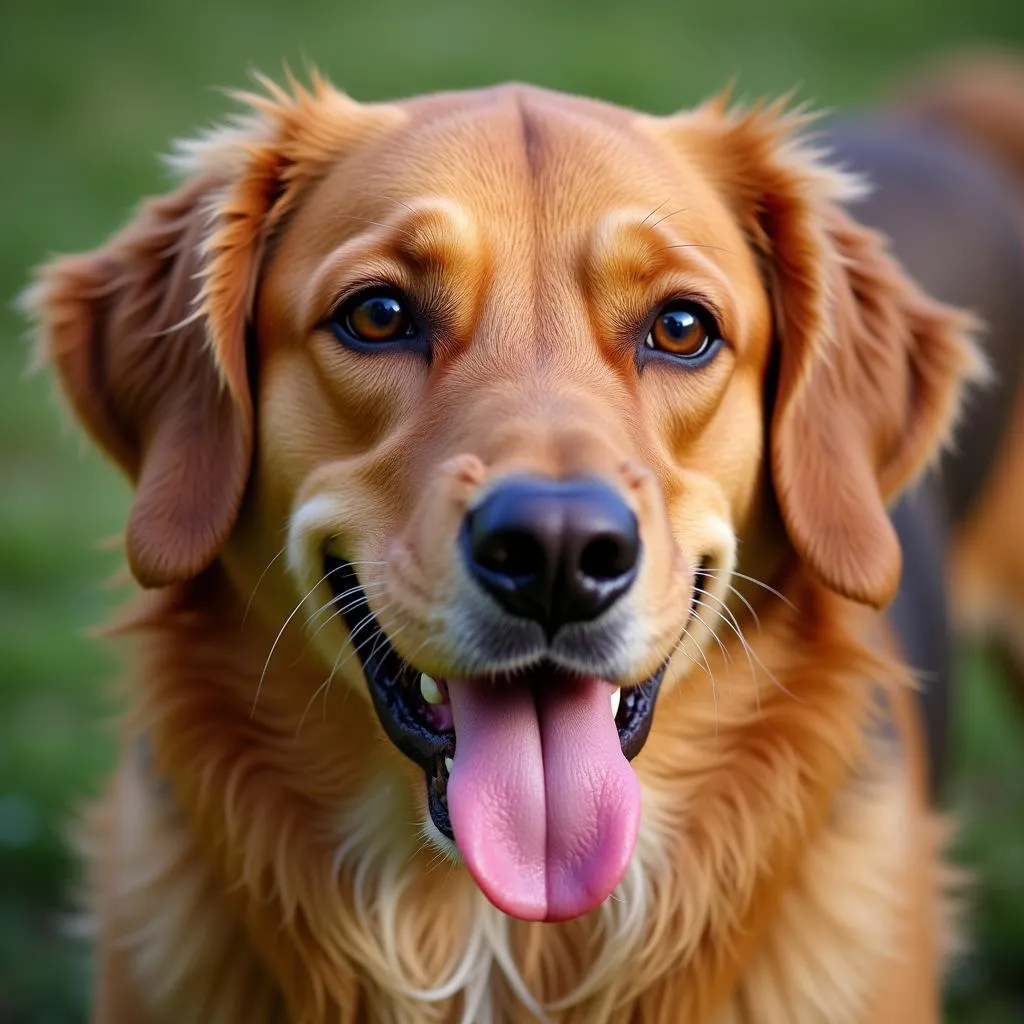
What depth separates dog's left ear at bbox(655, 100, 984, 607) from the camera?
318cm

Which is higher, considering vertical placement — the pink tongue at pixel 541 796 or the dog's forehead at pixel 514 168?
the dog's forehead at pixel 514 168

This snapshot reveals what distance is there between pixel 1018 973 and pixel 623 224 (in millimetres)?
3100

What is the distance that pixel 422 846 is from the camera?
3.04m

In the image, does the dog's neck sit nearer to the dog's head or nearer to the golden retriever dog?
the golden retriever dog

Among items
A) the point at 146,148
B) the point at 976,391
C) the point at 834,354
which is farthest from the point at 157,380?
the point at 146,148

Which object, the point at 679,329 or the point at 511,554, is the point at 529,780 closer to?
the point at 511,554

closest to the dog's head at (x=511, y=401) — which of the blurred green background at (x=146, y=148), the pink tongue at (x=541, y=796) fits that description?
the pink tongue at (x=541, y=796)

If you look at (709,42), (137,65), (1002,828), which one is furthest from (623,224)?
(709,42)

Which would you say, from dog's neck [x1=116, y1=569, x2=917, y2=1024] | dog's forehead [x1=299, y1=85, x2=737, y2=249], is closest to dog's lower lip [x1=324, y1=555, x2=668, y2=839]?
dog's neck [x1=116, y1=569, x2=917, y2=1024]

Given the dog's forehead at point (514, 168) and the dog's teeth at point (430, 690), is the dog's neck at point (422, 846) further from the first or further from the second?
the dog's forehead at point (514, 168)

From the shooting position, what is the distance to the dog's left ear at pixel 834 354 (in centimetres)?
318

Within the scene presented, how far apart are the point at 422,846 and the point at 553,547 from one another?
956 millimetres

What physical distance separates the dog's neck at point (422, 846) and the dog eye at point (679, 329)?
0.67 metres

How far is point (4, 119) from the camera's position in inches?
464
